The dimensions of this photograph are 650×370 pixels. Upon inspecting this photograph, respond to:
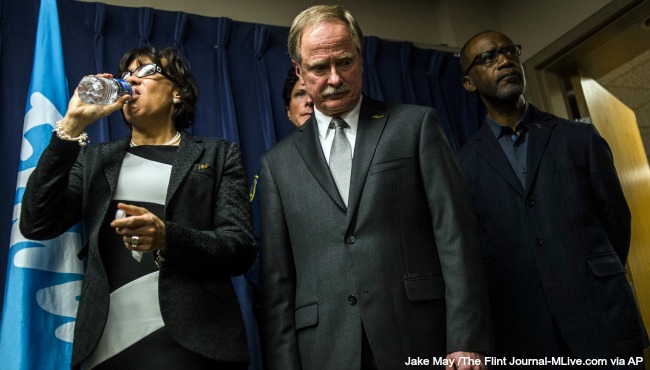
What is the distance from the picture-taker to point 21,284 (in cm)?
180

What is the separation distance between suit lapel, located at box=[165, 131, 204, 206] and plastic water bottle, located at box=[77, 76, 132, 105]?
0.22 m

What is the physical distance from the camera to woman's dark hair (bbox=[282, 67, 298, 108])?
9.56 feet

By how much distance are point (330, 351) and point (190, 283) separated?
15.2 inches

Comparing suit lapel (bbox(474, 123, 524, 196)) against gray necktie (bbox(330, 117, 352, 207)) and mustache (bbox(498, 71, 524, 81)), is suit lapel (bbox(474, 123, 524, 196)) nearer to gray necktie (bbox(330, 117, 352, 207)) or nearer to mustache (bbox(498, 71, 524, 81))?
mustache (bbox(498, 71, 524, 81))

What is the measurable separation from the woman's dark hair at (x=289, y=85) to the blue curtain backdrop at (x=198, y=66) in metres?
0.12

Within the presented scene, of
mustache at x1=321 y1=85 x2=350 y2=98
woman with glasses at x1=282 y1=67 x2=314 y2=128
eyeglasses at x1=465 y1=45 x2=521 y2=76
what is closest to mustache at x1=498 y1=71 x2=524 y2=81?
eyeglasses at x1=465 y1=45 x2=521 y2=76

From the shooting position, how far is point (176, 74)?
2.01 meters

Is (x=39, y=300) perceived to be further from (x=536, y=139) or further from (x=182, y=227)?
(x=536, y=139)

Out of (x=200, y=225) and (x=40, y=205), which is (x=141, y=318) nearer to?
(x=200, y=225)

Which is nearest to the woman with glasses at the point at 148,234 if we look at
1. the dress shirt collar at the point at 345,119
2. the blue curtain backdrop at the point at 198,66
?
the dress shirt collar at the point at 345,119

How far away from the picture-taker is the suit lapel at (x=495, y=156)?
2.24 metres

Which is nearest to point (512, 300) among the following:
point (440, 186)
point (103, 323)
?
point (440, 186)

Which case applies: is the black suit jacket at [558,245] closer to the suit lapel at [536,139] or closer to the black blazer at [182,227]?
the suit lapel at [536,139]

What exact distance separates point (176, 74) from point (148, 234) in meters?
0.75
